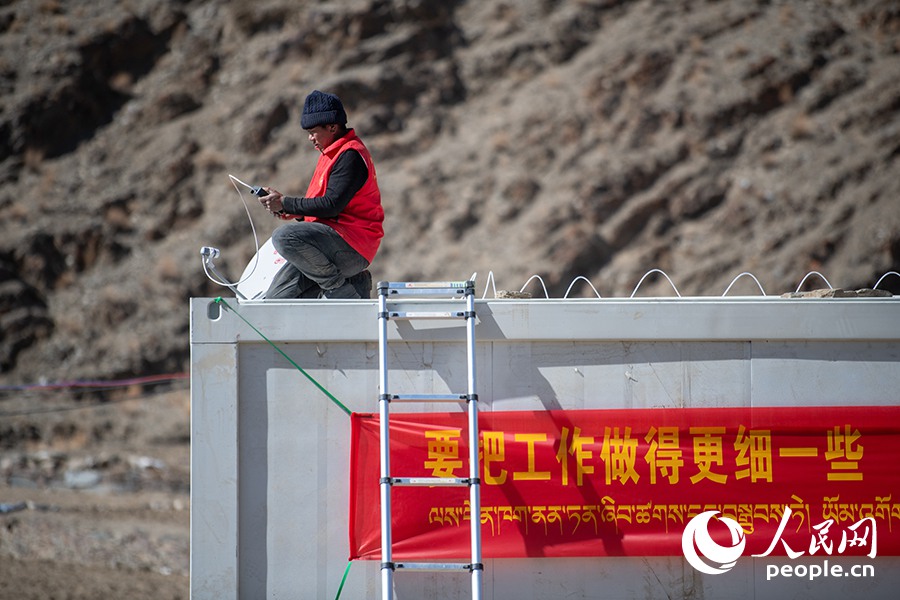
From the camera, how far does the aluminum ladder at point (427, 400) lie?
16.4 feet

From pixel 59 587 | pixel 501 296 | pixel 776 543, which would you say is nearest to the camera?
pixel 776 543

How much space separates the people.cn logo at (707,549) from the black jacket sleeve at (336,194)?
2543 mm

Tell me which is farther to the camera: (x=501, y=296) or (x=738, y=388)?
(x=501, y=296)

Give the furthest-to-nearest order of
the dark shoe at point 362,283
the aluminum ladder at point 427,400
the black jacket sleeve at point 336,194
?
1. the dark shoe at point 362,283
2. the black jacket sleeve at point 336,194
3. the aluminum ladder at point 427,400

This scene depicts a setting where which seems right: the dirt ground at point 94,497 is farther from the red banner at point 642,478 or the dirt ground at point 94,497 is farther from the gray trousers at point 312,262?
the red banner at point 642,478

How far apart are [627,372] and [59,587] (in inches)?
250

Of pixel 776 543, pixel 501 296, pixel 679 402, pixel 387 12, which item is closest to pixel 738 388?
pixel 679 402

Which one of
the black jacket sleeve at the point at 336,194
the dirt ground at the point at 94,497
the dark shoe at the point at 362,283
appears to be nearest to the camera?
the black jacket sleeve at the point at 336,194

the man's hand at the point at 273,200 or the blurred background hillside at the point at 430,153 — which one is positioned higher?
the blurred background hillside at the point at 430,153

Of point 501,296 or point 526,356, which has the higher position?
point 501,296

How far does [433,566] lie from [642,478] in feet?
3.85

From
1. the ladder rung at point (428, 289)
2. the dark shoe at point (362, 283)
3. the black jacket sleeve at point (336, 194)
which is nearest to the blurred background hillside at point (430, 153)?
the dark shoe at point (362, 283)

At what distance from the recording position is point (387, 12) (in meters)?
21.1

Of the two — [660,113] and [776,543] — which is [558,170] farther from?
[776,543]
